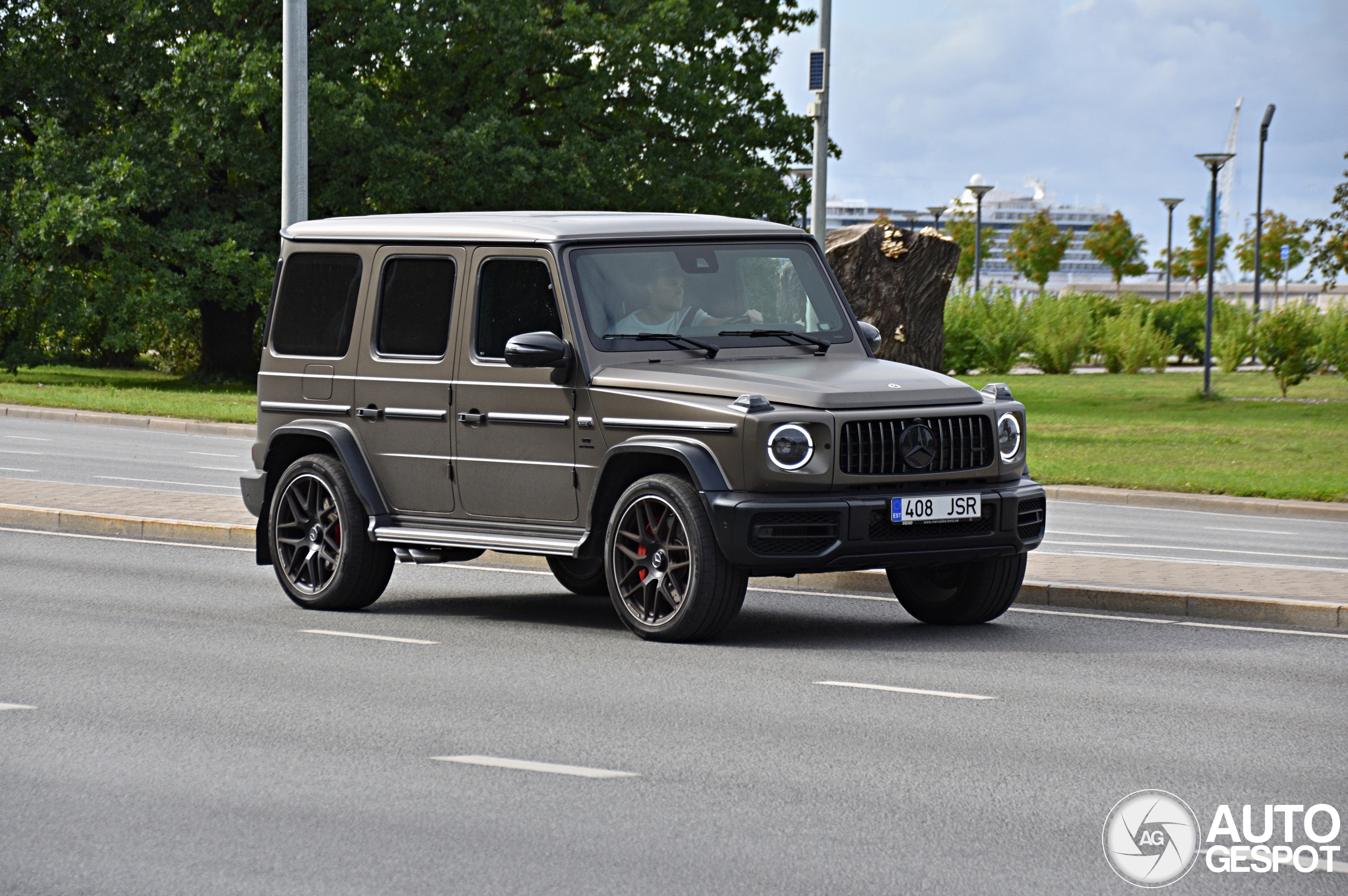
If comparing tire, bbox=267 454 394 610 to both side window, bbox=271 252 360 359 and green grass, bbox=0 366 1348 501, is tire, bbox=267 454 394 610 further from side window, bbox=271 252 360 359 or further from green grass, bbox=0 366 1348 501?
green grass, bbox=0 366 1348 501

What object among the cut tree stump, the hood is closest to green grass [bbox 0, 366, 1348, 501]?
the cut tree stump

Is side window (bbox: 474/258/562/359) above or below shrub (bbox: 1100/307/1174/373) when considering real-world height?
above

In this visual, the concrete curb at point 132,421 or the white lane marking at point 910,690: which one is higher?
the white lane marking at point 910,690

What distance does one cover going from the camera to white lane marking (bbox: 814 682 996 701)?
25.4 feet

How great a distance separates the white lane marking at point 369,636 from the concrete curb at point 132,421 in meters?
16.3

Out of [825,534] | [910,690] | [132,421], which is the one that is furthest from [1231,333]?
[910,690]

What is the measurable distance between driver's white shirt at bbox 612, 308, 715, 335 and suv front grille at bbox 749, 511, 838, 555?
140 cm

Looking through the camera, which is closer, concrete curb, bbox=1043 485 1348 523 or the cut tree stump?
concrete curb, bbox=1043 485 1348 523

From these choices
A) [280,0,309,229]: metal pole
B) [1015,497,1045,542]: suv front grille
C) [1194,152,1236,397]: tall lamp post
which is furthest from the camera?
[1194,152,1236,397]: tall lamp post

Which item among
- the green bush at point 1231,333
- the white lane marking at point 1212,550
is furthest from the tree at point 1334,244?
the white lane marking at point 1212,550

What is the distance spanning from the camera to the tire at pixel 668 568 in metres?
8.70

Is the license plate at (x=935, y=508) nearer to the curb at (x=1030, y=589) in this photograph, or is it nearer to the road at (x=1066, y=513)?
the curb at (x=1030, y=589)

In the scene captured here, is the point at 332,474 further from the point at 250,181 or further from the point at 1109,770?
the point at 250,181

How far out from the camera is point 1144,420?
29688 millimetres
